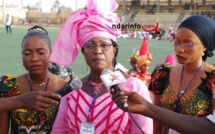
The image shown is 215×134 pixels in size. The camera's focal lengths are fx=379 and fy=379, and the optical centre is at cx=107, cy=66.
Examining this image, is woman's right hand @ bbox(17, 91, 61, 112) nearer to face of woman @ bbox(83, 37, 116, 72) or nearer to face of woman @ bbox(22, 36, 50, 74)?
face of woman @ bbox(83, 37, 116, 72)

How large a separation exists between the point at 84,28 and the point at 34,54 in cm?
62

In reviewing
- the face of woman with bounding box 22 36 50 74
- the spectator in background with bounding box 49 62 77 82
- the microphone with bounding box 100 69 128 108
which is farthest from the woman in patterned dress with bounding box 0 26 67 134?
the microphone with bounding box 100 69 128 108

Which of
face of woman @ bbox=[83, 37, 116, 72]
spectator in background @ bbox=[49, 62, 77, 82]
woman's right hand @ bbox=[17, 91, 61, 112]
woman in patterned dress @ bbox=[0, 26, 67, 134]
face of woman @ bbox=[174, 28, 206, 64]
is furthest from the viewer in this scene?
spectator in background @ bbox=[49, 62, 77, 82]

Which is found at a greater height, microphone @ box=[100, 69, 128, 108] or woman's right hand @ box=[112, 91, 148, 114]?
microphone @ box=[100, 69, 128, 108]

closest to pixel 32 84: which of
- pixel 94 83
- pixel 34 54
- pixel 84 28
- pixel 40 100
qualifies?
pixel 34 54

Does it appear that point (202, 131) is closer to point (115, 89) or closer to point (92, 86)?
point (115, 89)

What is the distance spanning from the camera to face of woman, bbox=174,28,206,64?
2.79 m

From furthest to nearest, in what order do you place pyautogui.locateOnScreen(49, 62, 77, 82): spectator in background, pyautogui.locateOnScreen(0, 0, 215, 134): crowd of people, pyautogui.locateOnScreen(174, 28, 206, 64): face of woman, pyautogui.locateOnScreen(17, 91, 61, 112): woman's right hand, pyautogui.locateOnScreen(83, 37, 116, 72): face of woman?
1. pyautogui.locateOnScreen(49, 62, 77, 82): spectator in background
2. pyautogui.locateOnScreen(174, 28, 206, 64): face of woman
3. pyautogui.locateOnScreen(83, 37, 116, 72): face of woman
4. pyautogui.locateOnScreen(0, 0, 215, 134): crowd of people
5. pyautogui.locateOnScreen(17, 91, 61, 112): woman's right hand

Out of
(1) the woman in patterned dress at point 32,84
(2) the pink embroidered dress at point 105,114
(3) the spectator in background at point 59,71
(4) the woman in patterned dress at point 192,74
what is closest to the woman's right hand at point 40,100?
(2) the pink embroidered dress at point 105,114

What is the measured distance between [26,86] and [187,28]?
4.52ft

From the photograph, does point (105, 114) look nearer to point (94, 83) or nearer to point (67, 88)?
point (94, 83)

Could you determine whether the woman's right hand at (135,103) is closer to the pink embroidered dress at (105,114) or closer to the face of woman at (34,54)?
the pink embroidered dress at (105,114)

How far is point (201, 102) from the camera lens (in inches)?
110

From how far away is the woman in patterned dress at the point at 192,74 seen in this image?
2.79 m
